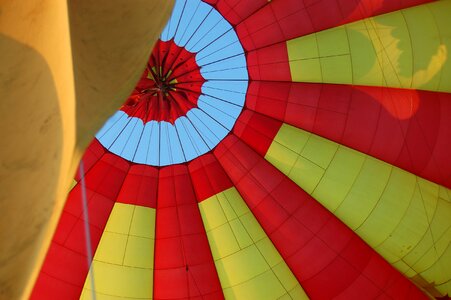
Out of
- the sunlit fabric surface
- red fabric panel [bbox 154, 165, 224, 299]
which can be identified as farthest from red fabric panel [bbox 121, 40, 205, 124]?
red fabric panel [bbox 154, 165, 224, 299]

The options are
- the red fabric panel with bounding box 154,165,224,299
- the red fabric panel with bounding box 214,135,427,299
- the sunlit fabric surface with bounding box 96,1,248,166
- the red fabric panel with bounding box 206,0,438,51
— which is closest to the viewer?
the red fabric panel with bounding box 206,0,438,51

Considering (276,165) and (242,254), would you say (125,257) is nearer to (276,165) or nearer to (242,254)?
(242,254)

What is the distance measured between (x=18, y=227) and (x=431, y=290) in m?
6.89

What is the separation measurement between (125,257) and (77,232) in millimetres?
831

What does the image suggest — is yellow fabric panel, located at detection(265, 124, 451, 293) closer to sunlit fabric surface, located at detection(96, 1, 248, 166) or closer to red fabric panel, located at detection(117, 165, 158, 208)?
sunlit fabric surface, located at detection(96, 1, 248, 166)

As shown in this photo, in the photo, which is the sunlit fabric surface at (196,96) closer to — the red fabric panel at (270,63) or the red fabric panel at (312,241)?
the red fabric panel at (270,63)

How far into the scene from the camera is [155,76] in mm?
6973

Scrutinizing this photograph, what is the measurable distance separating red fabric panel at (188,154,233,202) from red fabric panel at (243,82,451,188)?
148 cm

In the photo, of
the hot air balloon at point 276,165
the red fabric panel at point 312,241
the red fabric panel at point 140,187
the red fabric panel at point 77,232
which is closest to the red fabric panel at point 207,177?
the hot air balloon at point 276,165

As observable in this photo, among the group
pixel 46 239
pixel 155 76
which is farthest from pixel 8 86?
pixel 155 76

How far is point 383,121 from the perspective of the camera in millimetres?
6633

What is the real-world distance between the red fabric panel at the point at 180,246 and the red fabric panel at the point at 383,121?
7.09 feet

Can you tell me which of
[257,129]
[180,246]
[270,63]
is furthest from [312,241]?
[270,63]

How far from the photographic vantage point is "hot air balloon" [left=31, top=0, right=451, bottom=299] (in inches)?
261
